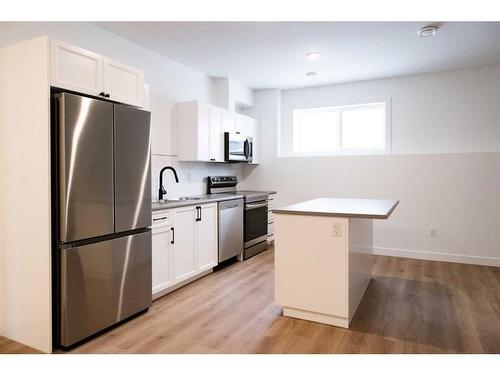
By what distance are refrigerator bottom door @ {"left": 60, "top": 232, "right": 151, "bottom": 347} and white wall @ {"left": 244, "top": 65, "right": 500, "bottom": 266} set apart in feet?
10.9

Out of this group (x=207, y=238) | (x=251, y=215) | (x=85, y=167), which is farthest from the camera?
(x=251, y=215)

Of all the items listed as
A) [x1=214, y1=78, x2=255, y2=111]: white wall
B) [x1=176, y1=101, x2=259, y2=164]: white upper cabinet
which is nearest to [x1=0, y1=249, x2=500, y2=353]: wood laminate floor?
[x1=176, y1=101, x2=259, y2=164]: white upper cabinet

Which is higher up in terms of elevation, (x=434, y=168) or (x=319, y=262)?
(x=434, y=168)

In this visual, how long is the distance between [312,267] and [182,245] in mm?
1418

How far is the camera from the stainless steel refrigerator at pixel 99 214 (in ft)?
7.27

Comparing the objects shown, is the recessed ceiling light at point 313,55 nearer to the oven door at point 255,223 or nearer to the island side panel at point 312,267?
the oven door at point 255,223

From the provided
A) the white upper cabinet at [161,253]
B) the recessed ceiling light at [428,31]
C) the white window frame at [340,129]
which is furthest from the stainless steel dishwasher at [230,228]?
the recessed ceiling light at [428,31]

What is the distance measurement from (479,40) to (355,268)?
9.18 ft

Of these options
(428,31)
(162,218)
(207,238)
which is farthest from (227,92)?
(428,31)

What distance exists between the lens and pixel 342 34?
338cm

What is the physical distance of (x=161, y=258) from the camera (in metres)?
3.17

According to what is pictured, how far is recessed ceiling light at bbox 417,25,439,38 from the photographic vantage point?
3189 mm

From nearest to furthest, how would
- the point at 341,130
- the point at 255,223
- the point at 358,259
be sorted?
the point at 358,259 → the point at 255,223 → the point at 341,130

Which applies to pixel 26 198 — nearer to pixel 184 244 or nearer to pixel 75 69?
pixel 75 69
